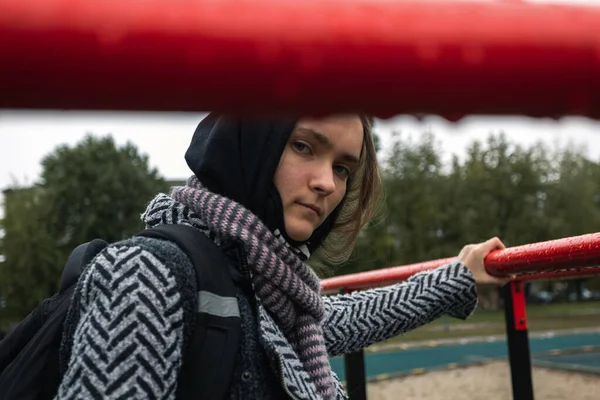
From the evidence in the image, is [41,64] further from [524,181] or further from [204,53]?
[524,181]

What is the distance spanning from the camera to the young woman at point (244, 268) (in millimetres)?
801

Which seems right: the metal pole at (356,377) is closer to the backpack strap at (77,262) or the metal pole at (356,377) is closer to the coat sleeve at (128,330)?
the backpack strap at (77,262)

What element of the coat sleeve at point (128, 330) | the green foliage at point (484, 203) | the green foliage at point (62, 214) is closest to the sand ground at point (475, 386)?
the coat sleeve at point (128, 330)

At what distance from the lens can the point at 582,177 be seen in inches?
598

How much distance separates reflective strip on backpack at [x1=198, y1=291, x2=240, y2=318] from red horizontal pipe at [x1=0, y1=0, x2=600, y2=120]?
605 millimetres

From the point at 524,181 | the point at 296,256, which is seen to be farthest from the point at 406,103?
the point at 524,181

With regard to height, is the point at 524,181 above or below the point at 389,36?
below

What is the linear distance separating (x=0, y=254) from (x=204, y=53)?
19153mm

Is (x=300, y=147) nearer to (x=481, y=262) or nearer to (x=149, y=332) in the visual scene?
Answer: (x=149, y=332)

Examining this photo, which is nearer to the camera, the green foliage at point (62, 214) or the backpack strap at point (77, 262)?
the backpack strap at point (77, 262)

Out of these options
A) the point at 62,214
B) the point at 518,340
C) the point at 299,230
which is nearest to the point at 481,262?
the point at 518,340

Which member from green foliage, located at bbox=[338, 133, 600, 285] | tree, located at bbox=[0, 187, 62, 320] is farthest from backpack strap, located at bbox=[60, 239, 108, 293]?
tree, located at bbox=[0, 187, 62, 320]

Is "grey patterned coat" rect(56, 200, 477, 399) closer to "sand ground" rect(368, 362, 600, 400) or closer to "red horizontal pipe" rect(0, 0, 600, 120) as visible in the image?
"red horizontal pipe" rect(0, 0, 600, 120)

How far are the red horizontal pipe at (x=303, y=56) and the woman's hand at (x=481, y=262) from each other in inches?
52.5
